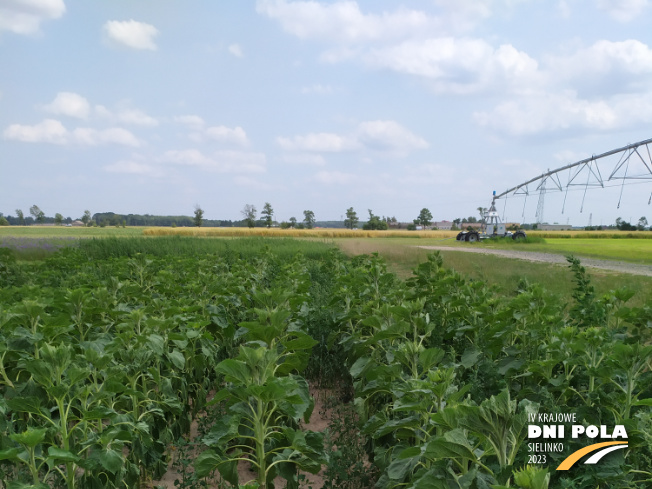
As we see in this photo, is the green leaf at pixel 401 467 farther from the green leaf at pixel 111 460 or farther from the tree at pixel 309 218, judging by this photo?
the tree at pixel 309 218

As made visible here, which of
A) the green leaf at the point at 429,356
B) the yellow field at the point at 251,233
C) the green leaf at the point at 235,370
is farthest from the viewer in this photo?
the yellow field at the point at 251,233

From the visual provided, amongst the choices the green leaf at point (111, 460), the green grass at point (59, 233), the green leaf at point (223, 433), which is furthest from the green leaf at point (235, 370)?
the green grass at point (59, 233)

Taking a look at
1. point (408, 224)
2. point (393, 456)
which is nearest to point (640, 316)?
point (393, 456)

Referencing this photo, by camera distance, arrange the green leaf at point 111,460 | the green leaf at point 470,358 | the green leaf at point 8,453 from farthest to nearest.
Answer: the green leaf at point 470,358 < the green leaf at point 111,460 < the green leaf at point 8,453

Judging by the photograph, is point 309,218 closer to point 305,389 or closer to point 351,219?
point 351,219

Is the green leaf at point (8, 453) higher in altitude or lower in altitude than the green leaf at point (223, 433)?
higher

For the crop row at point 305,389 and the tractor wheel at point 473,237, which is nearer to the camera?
the crop row at point 305,389

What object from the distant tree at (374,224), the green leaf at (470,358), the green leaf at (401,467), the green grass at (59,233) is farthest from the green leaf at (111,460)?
the distant tree at (374,224)

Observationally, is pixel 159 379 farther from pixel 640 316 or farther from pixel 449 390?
pixel 640 316

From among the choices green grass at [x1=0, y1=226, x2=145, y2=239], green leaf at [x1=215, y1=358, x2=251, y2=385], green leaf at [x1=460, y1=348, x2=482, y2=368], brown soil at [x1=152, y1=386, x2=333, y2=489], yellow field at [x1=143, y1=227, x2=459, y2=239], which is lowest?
brown soil at [x1=152, y1=386, x2=333, y2=489]

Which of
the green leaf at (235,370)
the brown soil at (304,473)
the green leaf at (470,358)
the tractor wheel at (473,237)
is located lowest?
the brown soil at (304,473)

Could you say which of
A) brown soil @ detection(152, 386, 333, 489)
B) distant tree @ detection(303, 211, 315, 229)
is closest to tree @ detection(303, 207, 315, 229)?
distant tree @ detection(303, 211, 315, 229)

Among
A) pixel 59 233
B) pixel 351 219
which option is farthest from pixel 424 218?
pixel 59 233

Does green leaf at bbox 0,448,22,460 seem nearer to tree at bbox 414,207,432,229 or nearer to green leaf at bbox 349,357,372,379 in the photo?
green leaf at bbox 349,357,372,379
